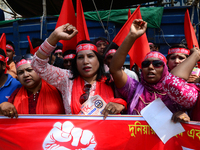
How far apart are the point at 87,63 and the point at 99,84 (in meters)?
0.28

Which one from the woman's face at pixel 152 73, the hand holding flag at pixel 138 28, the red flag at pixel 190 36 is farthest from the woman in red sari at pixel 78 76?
the red flag at pixel 190 36

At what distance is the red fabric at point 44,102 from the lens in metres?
2.15

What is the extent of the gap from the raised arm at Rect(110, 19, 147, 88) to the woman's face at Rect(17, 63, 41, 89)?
1047mm

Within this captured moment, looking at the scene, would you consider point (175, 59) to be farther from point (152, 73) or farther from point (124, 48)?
point (124, 48)

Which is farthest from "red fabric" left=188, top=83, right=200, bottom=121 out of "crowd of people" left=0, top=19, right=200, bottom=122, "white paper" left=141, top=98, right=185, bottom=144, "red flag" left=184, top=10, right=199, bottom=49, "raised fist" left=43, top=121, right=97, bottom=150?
"red flag" left=184, top=10, right=199, bottom=49

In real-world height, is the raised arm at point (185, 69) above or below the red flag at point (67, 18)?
below

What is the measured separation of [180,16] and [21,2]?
18.6ft

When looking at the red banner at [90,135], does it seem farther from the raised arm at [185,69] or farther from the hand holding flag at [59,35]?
the hand holding flag at [59,35]

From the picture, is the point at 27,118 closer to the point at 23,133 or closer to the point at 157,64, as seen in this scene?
the point at 23,133

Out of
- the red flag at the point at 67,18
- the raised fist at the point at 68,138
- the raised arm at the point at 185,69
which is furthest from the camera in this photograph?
the red flag at the point at 67,18

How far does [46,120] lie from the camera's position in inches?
70.2

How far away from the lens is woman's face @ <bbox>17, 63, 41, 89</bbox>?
7.40 ft

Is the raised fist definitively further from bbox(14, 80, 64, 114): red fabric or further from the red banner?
bbox(14, 80, 64, 114): red fabric

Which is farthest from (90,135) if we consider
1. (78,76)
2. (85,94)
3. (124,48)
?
(124,48)
